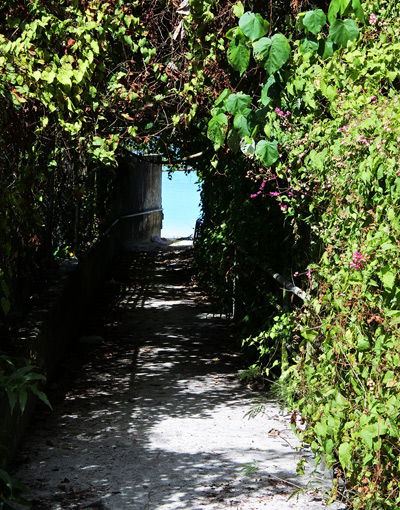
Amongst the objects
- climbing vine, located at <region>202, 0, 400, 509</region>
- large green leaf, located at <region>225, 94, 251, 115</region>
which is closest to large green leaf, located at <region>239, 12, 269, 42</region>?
climbing vine, located at <region>202, 0, 400, 509</region>

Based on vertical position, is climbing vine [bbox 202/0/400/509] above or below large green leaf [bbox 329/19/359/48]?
below

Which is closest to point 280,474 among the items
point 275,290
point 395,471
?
point 395,471

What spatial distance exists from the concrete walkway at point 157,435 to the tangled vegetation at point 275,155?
485 millimetres

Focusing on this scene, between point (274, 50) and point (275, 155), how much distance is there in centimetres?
89

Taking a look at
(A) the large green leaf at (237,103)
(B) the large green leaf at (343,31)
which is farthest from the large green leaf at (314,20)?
(A) the large green leaf at (237,103)

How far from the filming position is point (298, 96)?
5043 mm

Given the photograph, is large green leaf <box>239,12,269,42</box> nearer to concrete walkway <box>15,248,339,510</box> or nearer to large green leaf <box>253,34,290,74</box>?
large green leaf <box>253,34,290,74</box>

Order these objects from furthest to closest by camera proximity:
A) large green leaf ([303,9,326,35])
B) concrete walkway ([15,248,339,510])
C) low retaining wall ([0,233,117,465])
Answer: low retaining wall ([0,233,117,465]) → concrete walkway ([15,248,339,510]) → large green leaf ([303,9,326,35])

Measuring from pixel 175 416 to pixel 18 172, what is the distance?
8.01ft

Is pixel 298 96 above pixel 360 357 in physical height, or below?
above

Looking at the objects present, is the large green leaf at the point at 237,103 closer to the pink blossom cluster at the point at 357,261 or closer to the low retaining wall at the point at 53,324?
the pink blossom cluster at the point at 357,261

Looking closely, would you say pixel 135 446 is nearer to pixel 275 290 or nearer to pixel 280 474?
pixel 280 474

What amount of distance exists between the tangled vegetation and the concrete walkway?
48 centimetres

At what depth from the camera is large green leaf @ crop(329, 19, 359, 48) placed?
3.25 meters
